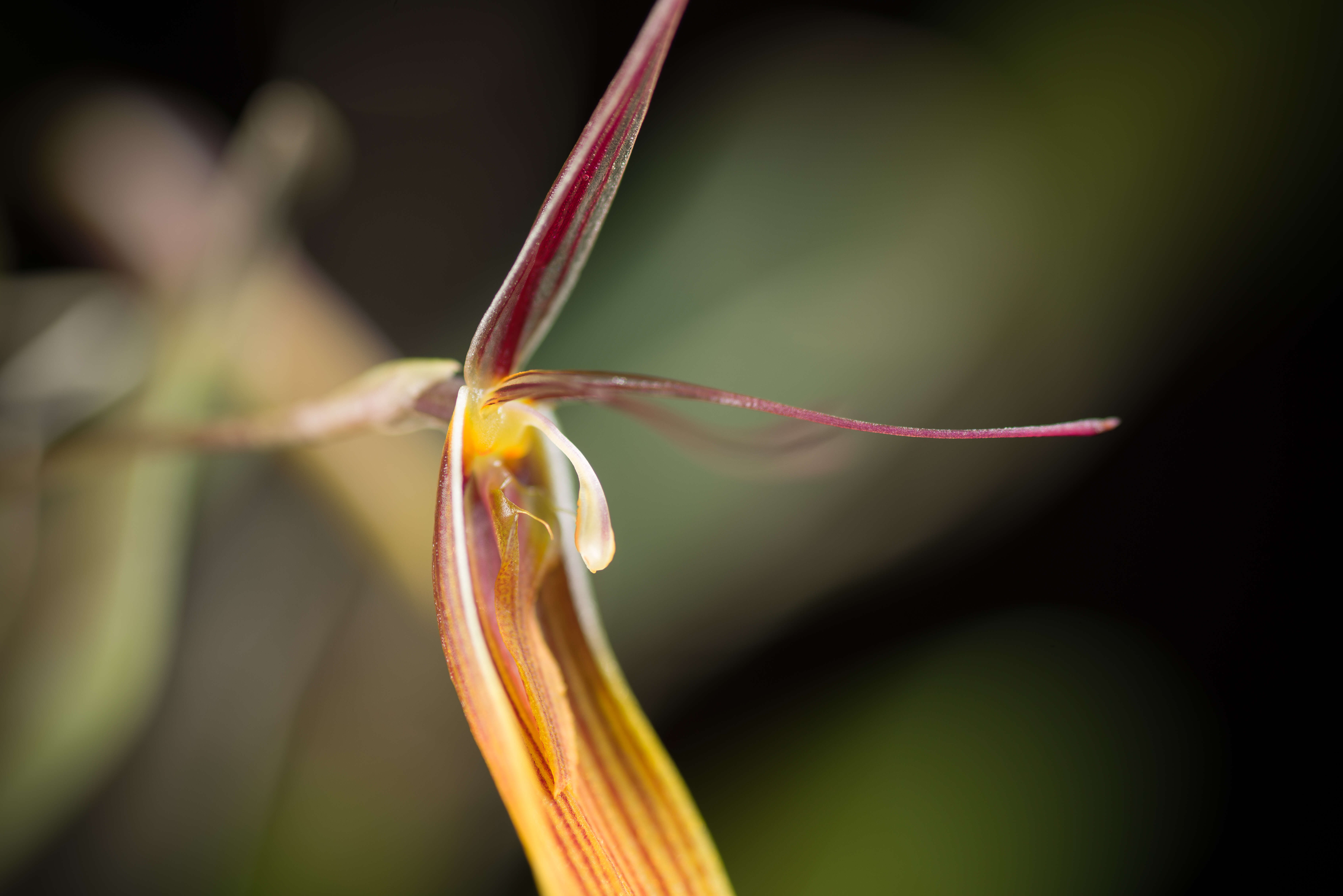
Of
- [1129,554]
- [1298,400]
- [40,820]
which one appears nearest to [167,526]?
[40,820]

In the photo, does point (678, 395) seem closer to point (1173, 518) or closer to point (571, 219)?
point (571, 219)

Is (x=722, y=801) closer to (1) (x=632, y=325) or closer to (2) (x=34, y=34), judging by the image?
(1) (x=632, y=325)

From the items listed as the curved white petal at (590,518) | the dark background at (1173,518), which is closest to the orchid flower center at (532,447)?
the curved white petal at (590,518)

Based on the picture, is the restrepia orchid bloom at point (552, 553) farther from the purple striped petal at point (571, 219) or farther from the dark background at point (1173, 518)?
the dark background at point (1173, 518)

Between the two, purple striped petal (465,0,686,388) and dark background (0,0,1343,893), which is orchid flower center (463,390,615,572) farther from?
dark background (0,0,1343,893)

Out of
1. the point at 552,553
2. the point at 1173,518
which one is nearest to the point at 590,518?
the point at 552,553

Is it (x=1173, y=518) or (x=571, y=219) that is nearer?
(x=571, y=219)

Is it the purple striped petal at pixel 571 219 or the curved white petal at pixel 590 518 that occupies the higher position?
the purple striped petal at pixel 571 219
